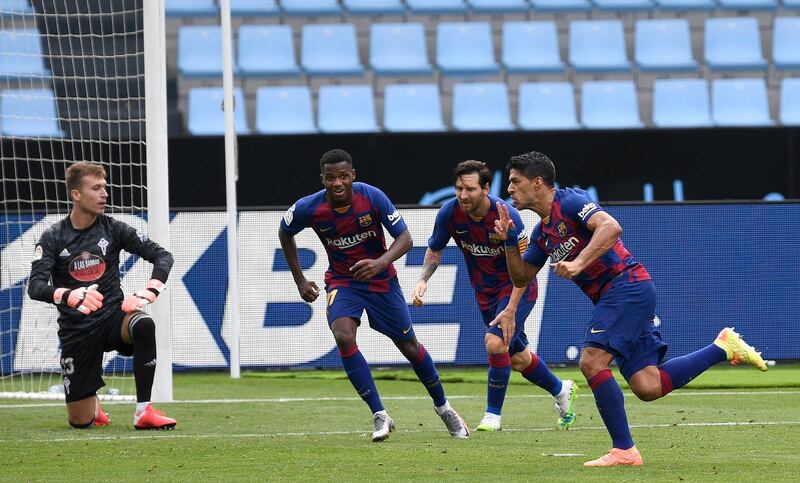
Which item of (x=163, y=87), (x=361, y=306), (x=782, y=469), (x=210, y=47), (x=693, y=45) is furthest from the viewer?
(x=693, y=45)

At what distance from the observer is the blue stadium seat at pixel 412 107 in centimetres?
1952

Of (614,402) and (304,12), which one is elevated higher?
(304,12)

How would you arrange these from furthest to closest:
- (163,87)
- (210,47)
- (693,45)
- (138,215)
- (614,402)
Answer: (693,45) < (210,47) < (138,215) < (163,87) < (614,402)

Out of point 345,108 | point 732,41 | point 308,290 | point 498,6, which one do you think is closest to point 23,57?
point 345,108

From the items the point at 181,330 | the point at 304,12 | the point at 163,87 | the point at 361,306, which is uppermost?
the point at 304,12

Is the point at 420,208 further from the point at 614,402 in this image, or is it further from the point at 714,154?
the point at 614,402

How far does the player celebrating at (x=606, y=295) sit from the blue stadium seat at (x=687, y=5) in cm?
1515

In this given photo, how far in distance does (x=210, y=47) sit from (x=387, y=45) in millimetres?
2788

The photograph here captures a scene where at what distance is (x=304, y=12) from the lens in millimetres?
21781

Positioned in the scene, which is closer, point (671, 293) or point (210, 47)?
point (671, 293)

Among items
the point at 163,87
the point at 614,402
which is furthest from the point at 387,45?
the point at 614,402

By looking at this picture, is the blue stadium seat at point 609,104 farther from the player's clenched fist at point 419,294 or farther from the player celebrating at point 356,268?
the player celebrating at point 356,268

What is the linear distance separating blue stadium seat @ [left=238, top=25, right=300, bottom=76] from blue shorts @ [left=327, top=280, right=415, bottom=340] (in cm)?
1198

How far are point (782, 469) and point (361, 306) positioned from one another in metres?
3.32
